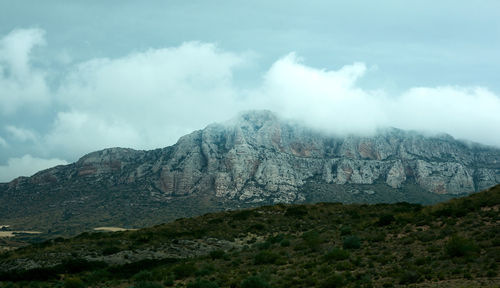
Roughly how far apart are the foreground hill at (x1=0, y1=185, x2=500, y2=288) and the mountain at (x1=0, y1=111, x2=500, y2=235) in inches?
3620

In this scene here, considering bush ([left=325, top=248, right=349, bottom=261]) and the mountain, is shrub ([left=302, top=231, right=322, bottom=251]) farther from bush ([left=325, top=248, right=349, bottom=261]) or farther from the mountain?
the mountain

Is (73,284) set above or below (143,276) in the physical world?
above

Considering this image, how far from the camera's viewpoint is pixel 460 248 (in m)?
20.2

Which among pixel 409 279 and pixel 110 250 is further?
pixel 110 250

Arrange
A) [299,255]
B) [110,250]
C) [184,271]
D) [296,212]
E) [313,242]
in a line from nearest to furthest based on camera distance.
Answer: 1. [184,271]
2. [299,255]
3. [313,242]
4. [110,250]
5. [296,212]

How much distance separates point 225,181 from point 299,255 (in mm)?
142421

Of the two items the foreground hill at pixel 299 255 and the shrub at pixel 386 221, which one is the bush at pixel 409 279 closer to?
the foreground hill at pixel 299 255

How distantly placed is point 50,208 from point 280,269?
154269 mm

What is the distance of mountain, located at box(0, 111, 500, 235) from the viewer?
14738 centimetres

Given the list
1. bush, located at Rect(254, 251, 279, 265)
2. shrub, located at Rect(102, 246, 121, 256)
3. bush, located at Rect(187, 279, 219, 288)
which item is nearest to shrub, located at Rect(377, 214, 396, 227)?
bush, located at Rect(254, 251, 279, 265)

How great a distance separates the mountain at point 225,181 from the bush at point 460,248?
399 feet

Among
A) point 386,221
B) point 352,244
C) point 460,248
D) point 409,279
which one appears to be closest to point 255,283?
point 409,279

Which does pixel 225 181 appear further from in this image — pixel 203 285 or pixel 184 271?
pixel 203 285

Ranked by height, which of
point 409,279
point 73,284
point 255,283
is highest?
point 409,279
